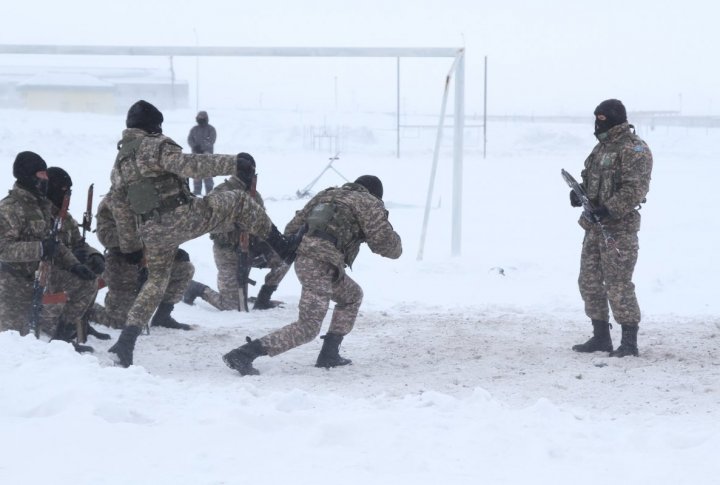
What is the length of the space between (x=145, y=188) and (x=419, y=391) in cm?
210

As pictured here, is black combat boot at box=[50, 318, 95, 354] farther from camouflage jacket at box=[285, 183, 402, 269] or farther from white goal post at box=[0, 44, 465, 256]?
white goal post at box=[0, 44, 465, 256]

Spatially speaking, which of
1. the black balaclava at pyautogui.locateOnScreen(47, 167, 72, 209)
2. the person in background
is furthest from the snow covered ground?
the person in background

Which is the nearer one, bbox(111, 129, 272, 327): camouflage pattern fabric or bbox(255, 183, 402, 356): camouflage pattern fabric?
bbox(111, 129, 272, 327): camouflage pattern fabric

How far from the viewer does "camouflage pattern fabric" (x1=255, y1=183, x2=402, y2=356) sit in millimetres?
5613

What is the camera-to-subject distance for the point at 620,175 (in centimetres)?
604

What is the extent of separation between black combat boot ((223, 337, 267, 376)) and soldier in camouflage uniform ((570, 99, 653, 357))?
7.79 feet

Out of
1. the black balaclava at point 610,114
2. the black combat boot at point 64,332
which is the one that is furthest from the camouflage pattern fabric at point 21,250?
the black balaclava at point 610,114

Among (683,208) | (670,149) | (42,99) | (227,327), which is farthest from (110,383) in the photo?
(42,99)

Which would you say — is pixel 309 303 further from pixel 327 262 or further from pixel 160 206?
pixel 160 206

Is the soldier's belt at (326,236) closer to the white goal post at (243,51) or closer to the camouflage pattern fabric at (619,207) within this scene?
the camouflage pattern fabric at (619,207)

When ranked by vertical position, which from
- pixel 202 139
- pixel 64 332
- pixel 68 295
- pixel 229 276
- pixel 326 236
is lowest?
pixel 64 332

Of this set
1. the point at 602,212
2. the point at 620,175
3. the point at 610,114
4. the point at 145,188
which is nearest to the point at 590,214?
the point at 602,212

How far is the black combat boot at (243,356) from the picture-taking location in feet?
18.1

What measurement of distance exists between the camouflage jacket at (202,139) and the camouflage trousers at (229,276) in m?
7.41
